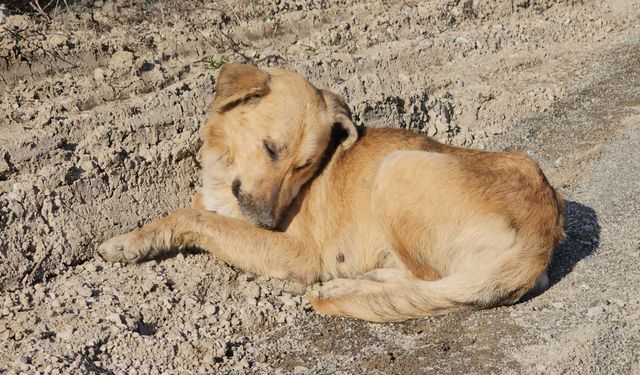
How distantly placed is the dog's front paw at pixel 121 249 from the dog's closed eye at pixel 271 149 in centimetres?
Answer: 104

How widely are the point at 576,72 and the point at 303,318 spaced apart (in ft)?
18.4

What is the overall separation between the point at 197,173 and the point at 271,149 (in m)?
0.93

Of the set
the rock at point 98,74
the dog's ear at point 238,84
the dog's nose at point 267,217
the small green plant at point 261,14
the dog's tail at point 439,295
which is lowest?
the dog's tail at point 439,295

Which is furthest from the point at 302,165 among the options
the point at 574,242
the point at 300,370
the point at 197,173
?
the point at 574,242

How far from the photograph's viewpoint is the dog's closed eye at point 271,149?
19.2 feet

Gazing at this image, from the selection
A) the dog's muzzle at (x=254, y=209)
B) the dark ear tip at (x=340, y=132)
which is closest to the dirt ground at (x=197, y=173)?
the dog's muzzle at (x=254, y=209)

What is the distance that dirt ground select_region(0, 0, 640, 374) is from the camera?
4992 mm

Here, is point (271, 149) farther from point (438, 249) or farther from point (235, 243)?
point (438, 249)

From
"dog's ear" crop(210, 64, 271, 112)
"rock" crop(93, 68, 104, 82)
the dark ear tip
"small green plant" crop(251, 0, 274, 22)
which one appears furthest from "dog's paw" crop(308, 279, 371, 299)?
"small green plant" crop(251, 0, 274, 22)

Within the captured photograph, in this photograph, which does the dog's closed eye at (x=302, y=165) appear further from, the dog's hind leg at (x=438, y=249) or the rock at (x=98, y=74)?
the rock at (x=98, y=74)

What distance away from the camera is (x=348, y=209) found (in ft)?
19.7

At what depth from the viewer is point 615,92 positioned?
9.18m

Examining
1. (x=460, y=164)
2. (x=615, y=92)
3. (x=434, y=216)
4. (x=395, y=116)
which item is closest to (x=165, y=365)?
(x=434, y=216)

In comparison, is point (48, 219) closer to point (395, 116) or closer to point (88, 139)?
point (88, 139)
